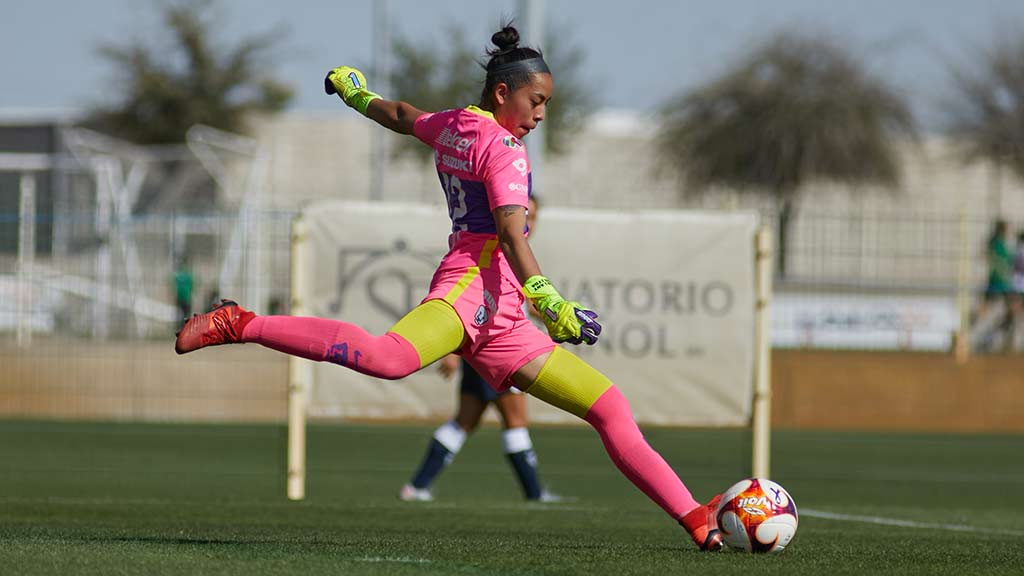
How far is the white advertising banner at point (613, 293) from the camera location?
11242 millimetres

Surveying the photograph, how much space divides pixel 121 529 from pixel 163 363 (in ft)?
38.6

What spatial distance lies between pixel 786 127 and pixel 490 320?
33.6 meters

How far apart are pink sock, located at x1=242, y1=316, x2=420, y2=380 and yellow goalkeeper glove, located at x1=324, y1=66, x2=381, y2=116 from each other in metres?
1.21

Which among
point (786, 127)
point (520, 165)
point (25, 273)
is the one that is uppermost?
point (786, 127)

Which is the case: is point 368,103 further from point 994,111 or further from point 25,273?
point 994,111

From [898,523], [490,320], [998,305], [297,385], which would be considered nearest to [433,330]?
[490,320]

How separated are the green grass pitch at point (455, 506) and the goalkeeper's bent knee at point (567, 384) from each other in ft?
1.98

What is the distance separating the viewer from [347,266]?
11.3m

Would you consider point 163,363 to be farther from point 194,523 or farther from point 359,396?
point 194,523

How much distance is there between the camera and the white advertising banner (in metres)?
11.2

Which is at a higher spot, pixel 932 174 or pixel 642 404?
pixel 932 174

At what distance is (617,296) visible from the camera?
1232 cm

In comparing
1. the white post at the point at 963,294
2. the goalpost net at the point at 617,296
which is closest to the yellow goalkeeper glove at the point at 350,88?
the goalpost net at the point at 617,296

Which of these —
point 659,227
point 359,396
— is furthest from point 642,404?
point 359,396
